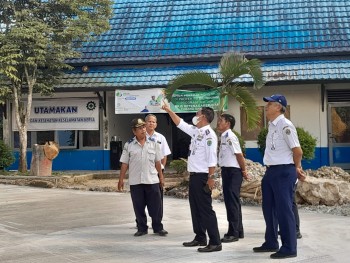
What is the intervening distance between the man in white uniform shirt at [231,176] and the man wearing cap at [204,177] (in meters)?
0.53

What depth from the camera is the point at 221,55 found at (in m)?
18.0

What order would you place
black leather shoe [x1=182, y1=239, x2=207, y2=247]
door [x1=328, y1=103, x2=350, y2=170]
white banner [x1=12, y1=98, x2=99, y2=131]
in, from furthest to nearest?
white banner [x1=12, y1=98, x2=99, y2=131] < door [x1=328, y1=103, x2=350, y2=170] < black leather shoe [x1=182, y1=239, x2=207, y2=247]

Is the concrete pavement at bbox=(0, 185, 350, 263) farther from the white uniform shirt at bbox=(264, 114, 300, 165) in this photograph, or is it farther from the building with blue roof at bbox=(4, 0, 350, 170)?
the building with blue roof at bbox=(4, 0, 350, 170)

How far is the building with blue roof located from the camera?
17.6 metres

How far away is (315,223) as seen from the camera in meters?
8.86

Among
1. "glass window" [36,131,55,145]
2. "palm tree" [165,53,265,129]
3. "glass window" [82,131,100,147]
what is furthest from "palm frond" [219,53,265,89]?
"glass window" [36,131,55,145]

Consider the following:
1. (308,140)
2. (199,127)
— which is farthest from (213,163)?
(308,140)

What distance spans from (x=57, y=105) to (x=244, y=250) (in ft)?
43.6

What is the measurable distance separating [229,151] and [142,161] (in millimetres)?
1261

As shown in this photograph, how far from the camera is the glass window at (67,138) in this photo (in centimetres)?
1916

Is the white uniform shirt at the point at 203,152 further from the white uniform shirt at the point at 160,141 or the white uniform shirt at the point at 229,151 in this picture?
the white uniform shirt at the point at 160,141

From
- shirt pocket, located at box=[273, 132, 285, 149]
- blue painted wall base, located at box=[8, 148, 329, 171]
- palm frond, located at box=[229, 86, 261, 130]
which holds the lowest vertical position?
blue painted wall base, located at box=[8, 148, 329, 171]

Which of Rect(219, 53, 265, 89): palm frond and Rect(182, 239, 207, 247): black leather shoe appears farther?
Rect(219, 53, 265, 89): palm frond

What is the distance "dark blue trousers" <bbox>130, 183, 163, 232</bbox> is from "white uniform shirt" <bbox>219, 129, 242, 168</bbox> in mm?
1068
